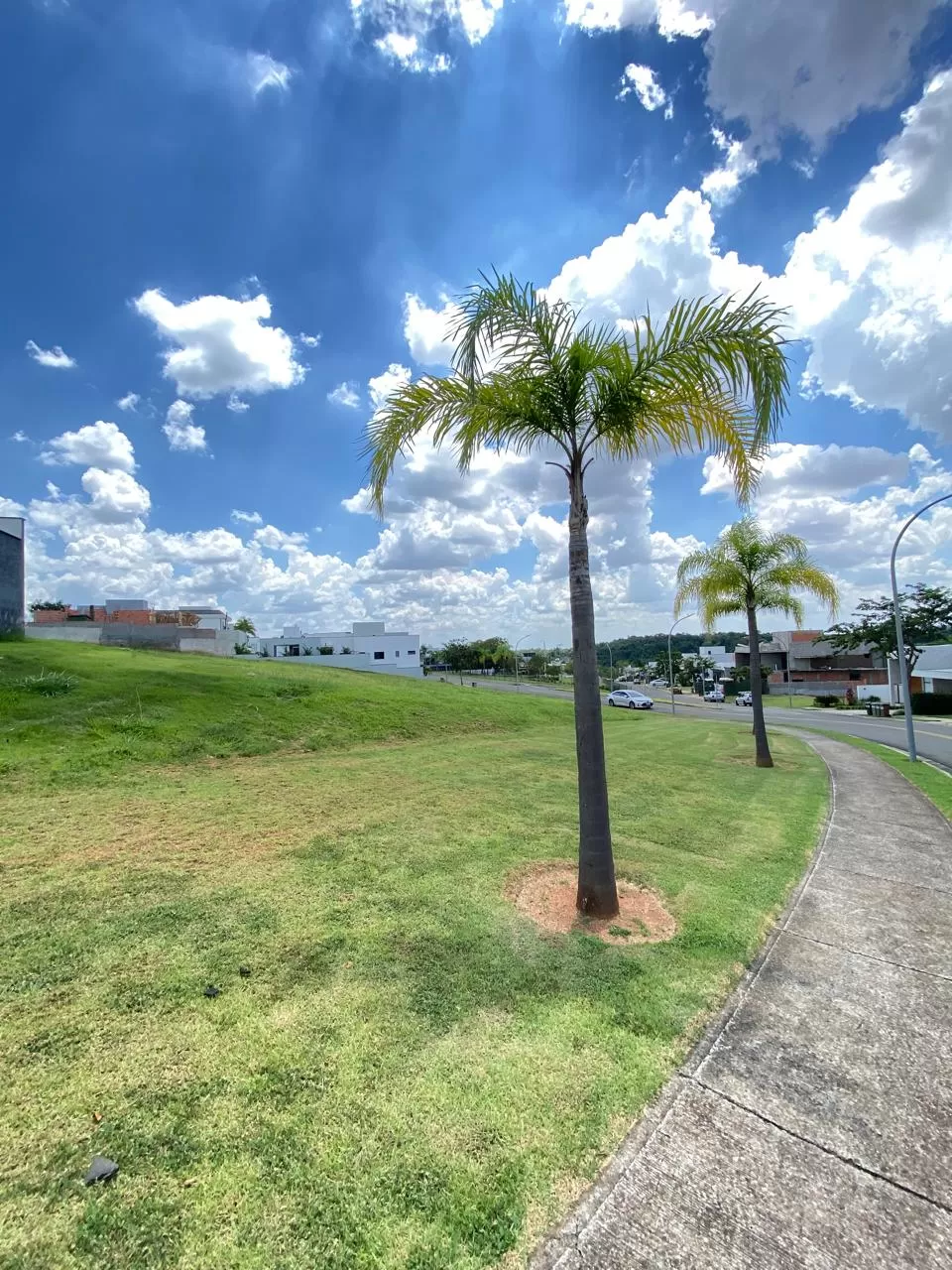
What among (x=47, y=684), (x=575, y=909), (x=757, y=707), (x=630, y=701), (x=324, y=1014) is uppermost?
(x=47, y=684)

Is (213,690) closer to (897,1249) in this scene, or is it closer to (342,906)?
(342,906)

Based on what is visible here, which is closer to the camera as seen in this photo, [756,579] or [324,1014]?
[324,1014]

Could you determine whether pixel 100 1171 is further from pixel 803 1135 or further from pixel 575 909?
pixel 575 909

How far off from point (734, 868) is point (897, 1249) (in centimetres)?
414

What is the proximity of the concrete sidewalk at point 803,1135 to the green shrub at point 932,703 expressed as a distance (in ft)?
138

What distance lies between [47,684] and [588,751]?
13.5 metres

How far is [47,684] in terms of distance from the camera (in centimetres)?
1300

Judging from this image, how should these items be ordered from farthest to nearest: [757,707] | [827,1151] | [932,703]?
[932,703], [757,707], [827,1151]

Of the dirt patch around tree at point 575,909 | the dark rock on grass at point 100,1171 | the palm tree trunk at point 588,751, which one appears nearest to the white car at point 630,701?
the dirt patch around tree at point 575,909

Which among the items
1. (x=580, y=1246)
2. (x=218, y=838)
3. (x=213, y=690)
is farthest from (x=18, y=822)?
(x=213, y=690)

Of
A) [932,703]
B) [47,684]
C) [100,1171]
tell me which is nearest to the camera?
[100,1171]

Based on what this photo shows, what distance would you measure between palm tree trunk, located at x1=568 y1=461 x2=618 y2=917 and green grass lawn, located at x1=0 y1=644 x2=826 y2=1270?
563mm

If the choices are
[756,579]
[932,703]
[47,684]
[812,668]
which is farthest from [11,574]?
[812,668]

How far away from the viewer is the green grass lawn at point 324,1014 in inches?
81.7
